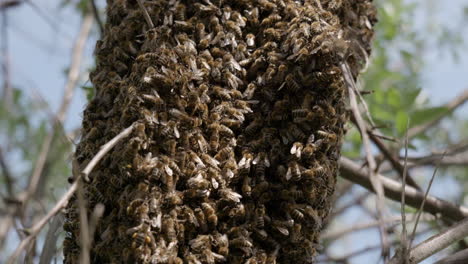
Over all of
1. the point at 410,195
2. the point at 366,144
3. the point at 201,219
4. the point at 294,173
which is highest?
the point at 410,195

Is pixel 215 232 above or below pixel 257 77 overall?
below

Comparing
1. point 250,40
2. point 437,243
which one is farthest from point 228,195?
point 437,243

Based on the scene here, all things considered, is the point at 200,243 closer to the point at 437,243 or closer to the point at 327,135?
the point at 327,135

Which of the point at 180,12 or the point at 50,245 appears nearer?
the point at 50,245

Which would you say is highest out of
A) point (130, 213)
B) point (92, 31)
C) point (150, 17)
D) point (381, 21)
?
point (92, 31)

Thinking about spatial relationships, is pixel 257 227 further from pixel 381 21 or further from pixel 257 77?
pixel 381 21

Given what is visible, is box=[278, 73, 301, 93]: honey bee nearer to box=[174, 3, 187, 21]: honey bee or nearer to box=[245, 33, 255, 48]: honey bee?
box=[245, 33, 255, 48]: honey bee

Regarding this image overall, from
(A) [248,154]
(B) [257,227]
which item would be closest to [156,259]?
(B) [257,227]
